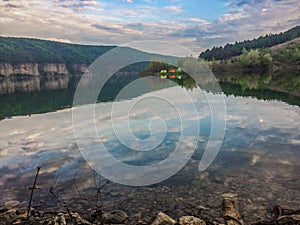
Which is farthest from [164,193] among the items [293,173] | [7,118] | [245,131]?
[7,118]

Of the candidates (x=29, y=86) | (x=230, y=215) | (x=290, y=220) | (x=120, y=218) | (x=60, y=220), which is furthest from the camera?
(x=29, y=86)

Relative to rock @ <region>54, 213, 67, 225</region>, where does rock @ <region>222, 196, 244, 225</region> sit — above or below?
above

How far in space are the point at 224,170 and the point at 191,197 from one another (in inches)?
130

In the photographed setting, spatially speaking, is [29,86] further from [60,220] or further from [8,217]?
[60,220]

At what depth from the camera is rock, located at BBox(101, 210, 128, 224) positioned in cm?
869

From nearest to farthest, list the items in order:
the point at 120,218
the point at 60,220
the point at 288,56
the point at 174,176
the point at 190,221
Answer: the point at 190,221
the point at 60,220
the point at 120,218
the point at 174,176
the point at 288,56

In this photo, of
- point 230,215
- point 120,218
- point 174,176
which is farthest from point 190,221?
point 174,176

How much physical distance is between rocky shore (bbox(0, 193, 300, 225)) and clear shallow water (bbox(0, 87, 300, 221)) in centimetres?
60

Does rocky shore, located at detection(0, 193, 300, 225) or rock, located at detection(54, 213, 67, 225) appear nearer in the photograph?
rocky shore, located at detection(0, 193, 300, 225)

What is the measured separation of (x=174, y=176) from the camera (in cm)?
1272

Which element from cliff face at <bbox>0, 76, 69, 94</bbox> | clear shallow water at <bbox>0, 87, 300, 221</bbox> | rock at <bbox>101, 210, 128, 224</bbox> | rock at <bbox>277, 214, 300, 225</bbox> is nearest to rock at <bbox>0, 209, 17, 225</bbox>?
clear shallow water at <bbox>0, 87, 300, 221</bbox>

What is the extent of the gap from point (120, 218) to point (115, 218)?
18 centimetres

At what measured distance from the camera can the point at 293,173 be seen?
12383 millimetres

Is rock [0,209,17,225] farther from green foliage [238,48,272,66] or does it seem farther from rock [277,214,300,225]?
A: green foliage [238,48,272,66]
